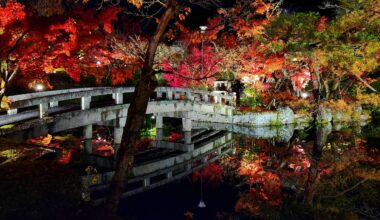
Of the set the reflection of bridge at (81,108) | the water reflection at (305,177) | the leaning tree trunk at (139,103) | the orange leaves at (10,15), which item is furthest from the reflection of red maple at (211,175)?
the orange leaves at (10,15)

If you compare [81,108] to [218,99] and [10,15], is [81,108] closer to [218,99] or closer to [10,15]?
[10,15]

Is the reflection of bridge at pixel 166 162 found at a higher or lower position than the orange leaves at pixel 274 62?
lower

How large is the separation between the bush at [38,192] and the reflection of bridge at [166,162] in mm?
989

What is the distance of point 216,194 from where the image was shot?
11.5 meters

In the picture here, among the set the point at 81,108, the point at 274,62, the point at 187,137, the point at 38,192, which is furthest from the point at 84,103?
the point at 274,62

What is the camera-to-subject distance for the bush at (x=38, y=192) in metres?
6.51

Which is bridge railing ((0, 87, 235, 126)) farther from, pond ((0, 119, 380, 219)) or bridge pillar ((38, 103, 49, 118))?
pond ((0, 119, 380, 219))

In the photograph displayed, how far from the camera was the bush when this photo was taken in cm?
651

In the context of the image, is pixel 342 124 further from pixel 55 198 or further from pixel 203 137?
pixel 55 198

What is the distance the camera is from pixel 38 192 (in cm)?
714

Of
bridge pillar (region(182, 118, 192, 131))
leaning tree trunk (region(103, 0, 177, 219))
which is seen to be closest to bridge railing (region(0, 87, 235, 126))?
bridge pillar (region(182, 118, 192, 131))

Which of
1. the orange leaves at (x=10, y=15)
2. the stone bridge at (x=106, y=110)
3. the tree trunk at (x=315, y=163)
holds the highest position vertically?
the orange leaves at (x=10, y=15)

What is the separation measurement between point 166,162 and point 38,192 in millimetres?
7583

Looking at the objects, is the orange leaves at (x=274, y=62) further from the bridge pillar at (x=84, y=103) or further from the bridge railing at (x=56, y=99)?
the bridge pillar at (x=84, y=103)
